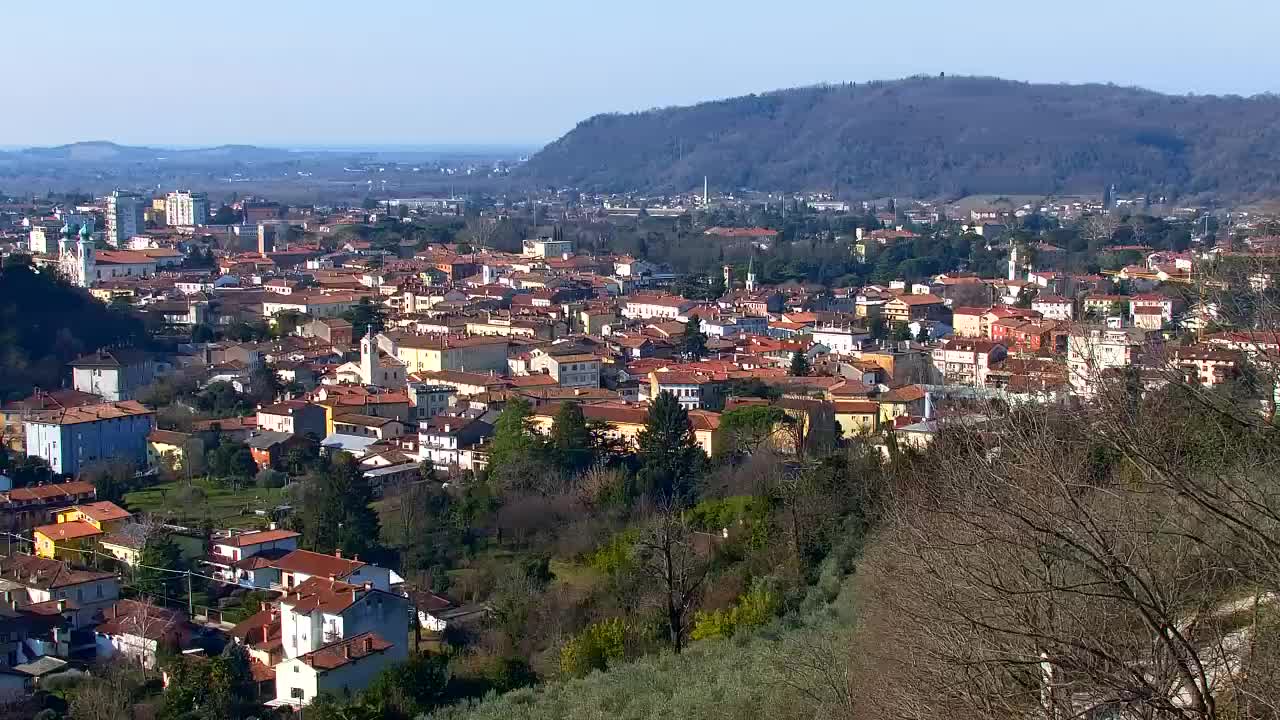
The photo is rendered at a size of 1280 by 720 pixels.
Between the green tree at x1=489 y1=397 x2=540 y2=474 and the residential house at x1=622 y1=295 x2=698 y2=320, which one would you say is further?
the residential house at x1=622 y1=295 x2=698 y2=320

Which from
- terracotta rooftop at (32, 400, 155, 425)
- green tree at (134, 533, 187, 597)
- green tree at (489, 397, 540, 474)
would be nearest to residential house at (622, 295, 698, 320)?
terracotta rooftop at (32, 400, 155, 425)

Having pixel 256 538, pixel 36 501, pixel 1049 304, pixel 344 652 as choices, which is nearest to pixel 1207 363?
pixel 344 652

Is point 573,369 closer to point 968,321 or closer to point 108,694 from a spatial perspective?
point 968,321

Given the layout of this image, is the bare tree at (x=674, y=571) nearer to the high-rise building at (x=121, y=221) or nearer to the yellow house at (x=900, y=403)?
the yellow house at (x=900, y=403)

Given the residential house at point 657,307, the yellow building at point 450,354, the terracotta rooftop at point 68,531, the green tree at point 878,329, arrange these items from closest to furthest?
the terracotta rooftop at point 68,531 → the yellow building at point 450,354 → the green tree at point 878,329 → the residential house at point 657,307

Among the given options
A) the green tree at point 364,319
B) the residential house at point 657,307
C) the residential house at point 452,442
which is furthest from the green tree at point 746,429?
the residential house at point 657,307

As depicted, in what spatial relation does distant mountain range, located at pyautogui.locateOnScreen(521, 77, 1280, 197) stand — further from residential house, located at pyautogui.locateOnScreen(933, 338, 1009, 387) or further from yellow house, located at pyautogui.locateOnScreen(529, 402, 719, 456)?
yellow house, located at pyautogui.locateOnScreen(529, 402, 719, 456)
